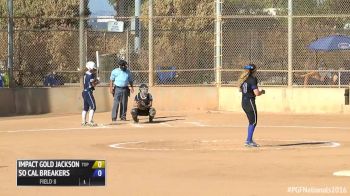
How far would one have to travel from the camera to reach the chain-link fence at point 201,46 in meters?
24.1

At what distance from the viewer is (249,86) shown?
1497 cm

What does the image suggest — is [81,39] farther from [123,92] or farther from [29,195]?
[29,195]

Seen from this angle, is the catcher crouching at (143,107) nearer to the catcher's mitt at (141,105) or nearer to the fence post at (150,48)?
the catcher's mitt at (141,105)

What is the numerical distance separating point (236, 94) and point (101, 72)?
4.77 m

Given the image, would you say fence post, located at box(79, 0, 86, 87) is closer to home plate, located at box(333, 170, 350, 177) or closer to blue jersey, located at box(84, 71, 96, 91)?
blue jersey, located at box(84, 71, 96, 91)

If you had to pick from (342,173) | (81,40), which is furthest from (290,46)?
(342,173)

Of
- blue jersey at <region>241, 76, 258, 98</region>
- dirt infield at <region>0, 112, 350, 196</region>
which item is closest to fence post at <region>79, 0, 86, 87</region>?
dirt infield at <region>0, 112, 350, 196</region>

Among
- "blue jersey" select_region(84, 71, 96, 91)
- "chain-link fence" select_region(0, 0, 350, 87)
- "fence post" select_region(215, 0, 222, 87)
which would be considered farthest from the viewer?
"fence post" select_region(215, 0, 222, 87)

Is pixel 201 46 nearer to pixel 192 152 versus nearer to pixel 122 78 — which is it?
pixel 122 78

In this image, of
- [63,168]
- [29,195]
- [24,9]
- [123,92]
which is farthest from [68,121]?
[24,9]

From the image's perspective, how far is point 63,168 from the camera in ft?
25.7

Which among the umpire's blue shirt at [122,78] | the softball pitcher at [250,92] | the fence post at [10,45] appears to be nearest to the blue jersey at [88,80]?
the umpire's blue shirt at [122,78]
